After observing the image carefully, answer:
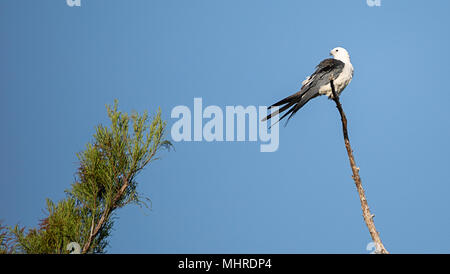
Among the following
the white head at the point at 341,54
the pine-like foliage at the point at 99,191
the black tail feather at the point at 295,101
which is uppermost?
the white head at the point at 341,54

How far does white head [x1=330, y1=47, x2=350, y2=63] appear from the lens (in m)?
7.31

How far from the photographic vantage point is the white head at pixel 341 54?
731 cm

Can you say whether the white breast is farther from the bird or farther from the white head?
the white head

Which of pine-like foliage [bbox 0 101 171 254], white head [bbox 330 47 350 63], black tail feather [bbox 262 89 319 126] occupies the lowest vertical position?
pine-like foliage [bbox 0 101 171 254]

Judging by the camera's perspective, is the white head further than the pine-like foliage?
Yes

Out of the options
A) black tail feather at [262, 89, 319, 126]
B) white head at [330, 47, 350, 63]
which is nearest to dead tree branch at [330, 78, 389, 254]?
black tail feather at [262, 89, 319, 126]

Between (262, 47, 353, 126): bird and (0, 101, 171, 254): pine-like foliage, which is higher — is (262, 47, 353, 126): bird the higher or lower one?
the higher one

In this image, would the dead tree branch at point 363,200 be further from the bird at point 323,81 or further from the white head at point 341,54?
the white head at point 341,54

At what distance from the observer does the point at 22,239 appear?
11.9 feet

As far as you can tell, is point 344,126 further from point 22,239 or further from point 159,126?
point 22,239

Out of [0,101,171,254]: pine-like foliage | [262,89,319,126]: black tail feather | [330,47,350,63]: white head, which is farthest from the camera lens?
[330,47,350,63]: white head

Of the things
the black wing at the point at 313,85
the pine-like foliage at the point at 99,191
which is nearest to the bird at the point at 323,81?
the black wing at the point at 313,85

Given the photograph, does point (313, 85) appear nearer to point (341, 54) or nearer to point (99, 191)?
point (341, 54)
